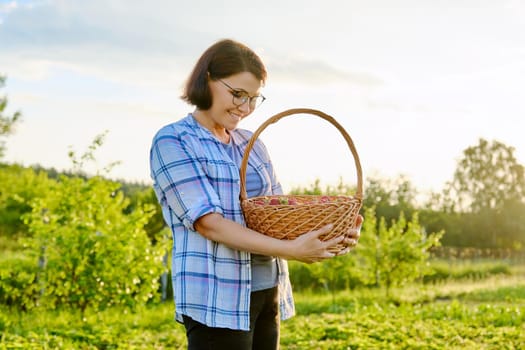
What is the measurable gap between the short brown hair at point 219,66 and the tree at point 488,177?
22681mm

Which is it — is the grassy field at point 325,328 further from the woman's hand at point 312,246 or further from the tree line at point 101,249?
the woman's hand at point 312,246

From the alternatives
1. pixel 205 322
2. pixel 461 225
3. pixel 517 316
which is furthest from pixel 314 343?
pixel 461 225

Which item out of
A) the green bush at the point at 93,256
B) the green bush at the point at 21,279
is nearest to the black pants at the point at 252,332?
the green bush at the point at 93,256

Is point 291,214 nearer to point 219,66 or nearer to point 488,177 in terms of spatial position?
point 219,66

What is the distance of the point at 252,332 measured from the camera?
181 centimetres

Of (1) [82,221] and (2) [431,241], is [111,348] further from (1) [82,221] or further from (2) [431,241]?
(2) [431,241]

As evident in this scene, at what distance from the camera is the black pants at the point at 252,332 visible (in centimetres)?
172

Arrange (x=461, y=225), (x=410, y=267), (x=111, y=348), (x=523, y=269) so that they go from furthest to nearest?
(x=461, y=225), (x=523, y=269), (x=410, y=267), (x=111, y=348)

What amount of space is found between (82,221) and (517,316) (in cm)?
452

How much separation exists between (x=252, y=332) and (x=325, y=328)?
12.5ft

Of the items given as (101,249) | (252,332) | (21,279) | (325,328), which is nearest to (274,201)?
(252,332)

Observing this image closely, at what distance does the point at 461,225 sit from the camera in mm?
21266

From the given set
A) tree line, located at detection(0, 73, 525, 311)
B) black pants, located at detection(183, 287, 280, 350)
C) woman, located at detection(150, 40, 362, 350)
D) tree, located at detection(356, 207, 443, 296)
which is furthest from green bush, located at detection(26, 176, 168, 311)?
woman, located at detection(150, 40, 362, 350)

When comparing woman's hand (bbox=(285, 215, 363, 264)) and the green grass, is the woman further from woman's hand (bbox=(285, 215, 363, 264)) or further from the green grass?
the green grass
